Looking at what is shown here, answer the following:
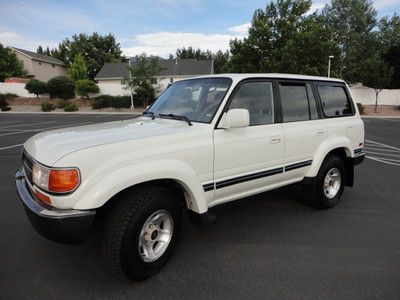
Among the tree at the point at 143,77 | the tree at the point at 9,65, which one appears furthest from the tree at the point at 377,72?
the tree at the point at 9,65

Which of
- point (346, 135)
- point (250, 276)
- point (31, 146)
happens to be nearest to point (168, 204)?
point (250, 276)

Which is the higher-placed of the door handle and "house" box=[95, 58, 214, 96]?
"house" box=[95, 58, 214, 96]

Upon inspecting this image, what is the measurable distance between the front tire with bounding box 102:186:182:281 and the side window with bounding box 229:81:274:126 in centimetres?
130

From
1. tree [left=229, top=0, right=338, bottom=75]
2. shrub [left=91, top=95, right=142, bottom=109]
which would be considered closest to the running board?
tree [left=229, top=0, right=338, bottom=75]

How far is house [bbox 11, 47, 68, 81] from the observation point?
5462 cm

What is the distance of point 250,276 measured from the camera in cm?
335

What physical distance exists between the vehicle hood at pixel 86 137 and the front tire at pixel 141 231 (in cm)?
52

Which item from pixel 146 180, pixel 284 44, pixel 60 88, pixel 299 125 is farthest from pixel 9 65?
pixel 146 180

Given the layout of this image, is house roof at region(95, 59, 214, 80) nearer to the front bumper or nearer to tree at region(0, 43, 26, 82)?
tree at region(0, 43, 26, 82)

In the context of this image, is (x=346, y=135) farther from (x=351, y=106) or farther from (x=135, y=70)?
(x=135, y=70)

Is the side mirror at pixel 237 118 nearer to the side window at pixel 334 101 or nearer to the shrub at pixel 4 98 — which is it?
the side window at pixel 334 101

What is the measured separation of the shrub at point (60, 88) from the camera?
3803 centimetres

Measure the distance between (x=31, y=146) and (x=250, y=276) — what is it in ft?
8.17

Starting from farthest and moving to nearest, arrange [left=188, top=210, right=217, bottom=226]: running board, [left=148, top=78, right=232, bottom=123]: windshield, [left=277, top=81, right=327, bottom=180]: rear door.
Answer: [left=277, top=81, right=327, bottom=180]: rear door < [left=148, top=78, right=232, bottom=123]: windshield < [left=188, top=210, right=217, bottom=226]: running board
